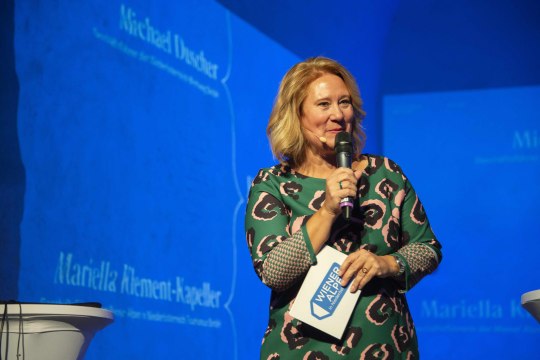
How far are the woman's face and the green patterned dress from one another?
0.11m

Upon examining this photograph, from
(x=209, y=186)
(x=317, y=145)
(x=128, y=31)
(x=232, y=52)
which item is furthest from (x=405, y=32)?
(x=317, y=145)

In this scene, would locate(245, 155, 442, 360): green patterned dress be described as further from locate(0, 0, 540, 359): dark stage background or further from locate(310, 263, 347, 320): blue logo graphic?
locate(0, 0, 540, 359): dark stage background

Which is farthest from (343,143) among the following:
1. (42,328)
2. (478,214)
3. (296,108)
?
(478,214)

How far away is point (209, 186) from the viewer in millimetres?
3953

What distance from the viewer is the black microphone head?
6.25 feet

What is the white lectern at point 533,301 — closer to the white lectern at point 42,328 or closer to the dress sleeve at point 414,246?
the dress sleeve at point 414,246

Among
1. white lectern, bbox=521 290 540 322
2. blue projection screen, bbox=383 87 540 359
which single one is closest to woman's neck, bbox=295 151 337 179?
white lectern, bbox=521 290 540 322

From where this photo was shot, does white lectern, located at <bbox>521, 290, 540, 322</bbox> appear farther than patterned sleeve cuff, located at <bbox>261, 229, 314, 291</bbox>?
Yes

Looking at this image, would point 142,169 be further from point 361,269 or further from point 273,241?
point 361,269

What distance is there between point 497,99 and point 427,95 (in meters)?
0.53

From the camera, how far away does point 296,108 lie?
212cm

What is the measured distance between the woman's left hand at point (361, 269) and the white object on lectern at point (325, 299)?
0.7 inches

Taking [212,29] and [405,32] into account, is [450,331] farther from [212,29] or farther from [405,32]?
[212,29]

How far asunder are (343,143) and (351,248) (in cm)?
26
